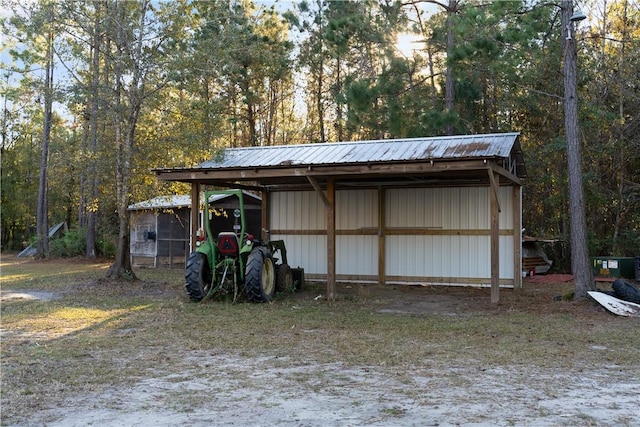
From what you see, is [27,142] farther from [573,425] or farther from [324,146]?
[573,425]

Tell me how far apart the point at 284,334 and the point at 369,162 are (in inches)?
134

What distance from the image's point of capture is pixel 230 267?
9633 mm

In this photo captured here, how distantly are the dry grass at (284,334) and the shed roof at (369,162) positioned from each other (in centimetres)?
217

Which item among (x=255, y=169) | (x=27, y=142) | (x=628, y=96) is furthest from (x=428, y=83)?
(x=27, y=142)

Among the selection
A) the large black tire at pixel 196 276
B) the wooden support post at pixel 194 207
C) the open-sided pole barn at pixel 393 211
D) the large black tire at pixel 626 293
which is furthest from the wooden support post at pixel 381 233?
the large black tire at pixel 626 293

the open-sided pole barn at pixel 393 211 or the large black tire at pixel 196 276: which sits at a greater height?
the open-sided pole barn at pixel 393 211

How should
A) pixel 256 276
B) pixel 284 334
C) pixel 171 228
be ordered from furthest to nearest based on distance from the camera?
pixel 171 228, pixel 256 276, pixel 284 334

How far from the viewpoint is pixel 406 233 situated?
42.7 ft

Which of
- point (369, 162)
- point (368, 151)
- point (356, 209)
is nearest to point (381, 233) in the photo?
point (356, 209)

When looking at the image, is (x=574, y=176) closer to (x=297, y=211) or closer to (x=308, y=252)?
(x=308, y=252)

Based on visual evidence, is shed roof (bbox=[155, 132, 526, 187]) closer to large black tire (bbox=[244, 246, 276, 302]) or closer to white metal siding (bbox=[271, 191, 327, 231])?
white metal siding (bbox=[271, 191, 327, 231])

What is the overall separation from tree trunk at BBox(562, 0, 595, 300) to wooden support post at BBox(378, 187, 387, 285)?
4327 mm

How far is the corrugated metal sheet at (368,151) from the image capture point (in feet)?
34.9

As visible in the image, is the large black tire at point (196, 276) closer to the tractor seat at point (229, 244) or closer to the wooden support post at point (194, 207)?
the tractor seat at point (229, 244)
